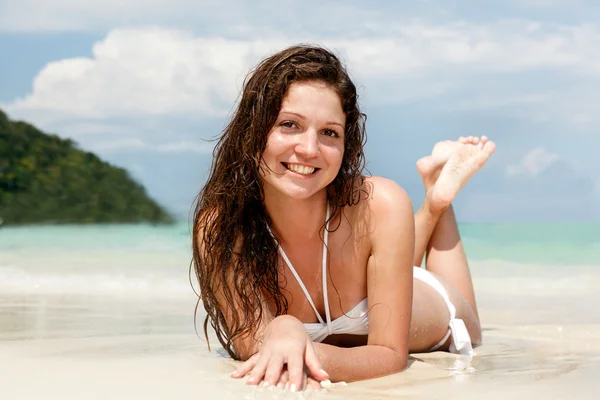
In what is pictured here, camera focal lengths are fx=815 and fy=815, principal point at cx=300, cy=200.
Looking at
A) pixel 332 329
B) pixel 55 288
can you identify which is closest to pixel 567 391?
pixel 332 329

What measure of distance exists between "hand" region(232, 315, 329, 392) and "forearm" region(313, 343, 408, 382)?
0.08 m

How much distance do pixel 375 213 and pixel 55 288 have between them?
534 cm

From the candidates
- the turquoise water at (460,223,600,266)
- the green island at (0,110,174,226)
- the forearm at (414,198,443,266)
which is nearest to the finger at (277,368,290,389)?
the forearm at (414,198,443,266)

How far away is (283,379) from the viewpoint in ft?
9.63

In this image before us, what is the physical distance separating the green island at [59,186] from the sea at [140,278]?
19.4 ft

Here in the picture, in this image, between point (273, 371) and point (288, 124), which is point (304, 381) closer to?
point (273, 371)

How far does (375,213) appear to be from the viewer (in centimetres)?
347

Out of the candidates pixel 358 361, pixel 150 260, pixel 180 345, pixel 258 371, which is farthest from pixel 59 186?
pixel 258 371

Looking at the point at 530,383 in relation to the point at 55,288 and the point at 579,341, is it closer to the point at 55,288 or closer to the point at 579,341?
the point at 579,341

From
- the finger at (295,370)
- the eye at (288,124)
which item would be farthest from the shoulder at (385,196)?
the finger at (295,370)

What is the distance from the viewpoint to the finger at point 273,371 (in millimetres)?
2914

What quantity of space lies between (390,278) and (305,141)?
2.30 feet

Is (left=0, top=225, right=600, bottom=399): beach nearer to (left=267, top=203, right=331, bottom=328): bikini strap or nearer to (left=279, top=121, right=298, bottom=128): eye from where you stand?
(left=267, top=203, right=331, bottom=328): bikini strap

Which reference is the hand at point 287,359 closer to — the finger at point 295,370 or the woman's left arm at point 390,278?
the finger at point 295,370
